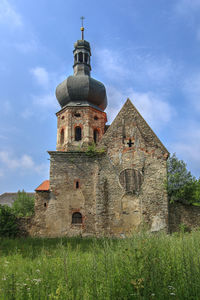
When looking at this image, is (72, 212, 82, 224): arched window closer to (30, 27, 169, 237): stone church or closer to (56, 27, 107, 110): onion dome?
(30, 27, 169, 237): stone church

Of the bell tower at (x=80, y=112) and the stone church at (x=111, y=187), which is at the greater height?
the bell tower at (x=80, y=112)

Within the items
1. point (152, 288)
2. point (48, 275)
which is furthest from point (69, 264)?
point (152, 288)

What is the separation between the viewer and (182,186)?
17.1 m

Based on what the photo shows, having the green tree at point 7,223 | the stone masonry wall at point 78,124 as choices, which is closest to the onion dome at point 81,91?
the stone masonry wall at point 78,124

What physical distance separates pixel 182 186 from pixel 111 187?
448cm

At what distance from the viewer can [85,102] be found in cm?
2405

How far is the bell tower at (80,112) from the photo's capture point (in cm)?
2294

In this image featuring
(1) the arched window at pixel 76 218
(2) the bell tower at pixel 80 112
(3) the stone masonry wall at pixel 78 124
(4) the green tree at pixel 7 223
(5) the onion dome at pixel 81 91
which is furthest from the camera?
(5) the onion dome at pixel 81 91

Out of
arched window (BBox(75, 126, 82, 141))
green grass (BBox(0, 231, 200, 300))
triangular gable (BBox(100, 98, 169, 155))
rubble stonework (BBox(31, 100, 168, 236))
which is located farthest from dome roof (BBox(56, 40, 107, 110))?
green grass (BBox(0, 231, 200, 300))

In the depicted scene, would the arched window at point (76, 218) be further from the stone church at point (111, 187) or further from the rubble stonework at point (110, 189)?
the rubble stonework at point (110, 189)

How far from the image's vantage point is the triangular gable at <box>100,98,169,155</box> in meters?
18.2

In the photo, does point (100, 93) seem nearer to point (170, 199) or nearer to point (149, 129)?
point (149, 129)

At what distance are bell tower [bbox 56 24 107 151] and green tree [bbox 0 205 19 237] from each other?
732 cm

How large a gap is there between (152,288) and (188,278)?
2.48ft
